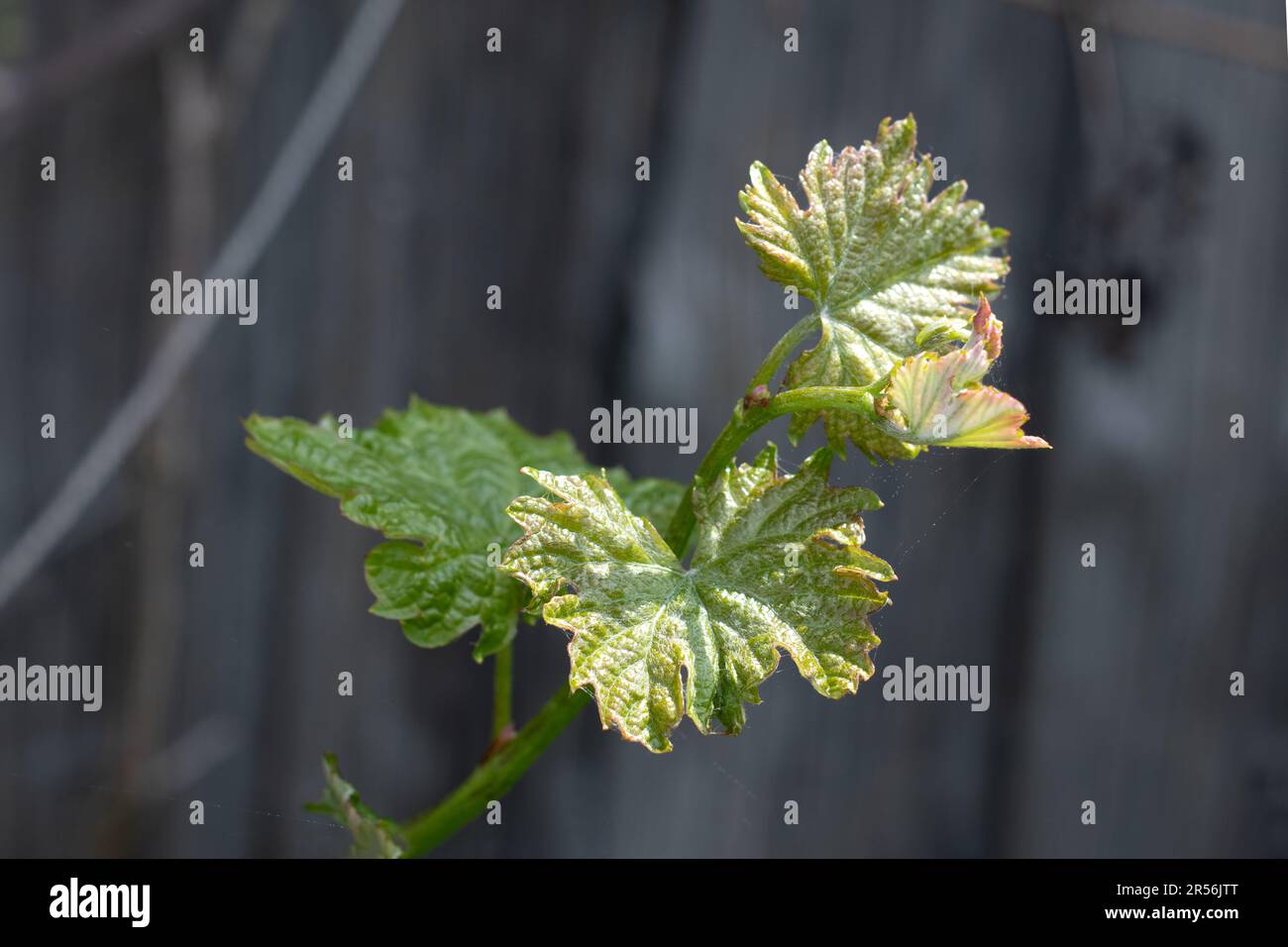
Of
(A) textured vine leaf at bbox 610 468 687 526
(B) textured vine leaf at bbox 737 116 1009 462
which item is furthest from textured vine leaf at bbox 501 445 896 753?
(A) textured vine leaf at bbox 610 468 687 526

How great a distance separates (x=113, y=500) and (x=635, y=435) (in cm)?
80

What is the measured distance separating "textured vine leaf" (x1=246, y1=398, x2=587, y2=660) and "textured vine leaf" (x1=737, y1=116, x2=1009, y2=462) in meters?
0.25

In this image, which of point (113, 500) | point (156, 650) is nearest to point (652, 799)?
point (156, 650)

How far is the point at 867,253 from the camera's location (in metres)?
0.62

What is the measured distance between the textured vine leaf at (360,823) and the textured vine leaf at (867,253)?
358mm

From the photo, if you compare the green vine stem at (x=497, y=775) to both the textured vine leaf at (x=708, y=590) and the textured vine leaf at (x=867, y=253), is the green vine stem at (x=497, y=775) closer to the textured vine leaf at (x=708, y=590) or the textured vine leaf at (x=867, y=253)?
the textured vine leaf at (x=708, y=590)

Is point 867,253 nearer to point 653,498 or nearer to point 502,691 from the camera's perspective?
point 653,498

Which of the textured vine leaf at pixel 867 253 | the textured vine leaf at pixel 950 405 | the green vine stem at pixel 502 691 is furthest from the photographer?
the green vine stem at pixel 502 691

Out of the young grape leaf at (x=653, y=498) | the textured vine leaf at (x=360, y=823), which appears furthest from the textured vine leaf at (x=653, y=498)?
the textured vine leaf at (x=360, y=823)

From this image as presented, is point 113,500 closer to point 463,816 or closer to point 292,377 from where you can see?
point 292,377

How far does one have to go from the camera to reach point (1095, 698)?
5.52 ft

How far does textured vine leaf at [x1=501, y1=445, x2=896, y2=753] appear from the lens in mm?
540

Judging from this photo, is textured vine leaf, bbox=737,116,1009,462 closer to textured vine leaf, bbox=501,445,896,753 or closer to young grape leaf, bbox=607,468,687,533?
textured vine leaf, bbox=501,445,896,753

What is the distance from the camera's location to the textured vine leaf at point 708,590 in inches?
21.2
